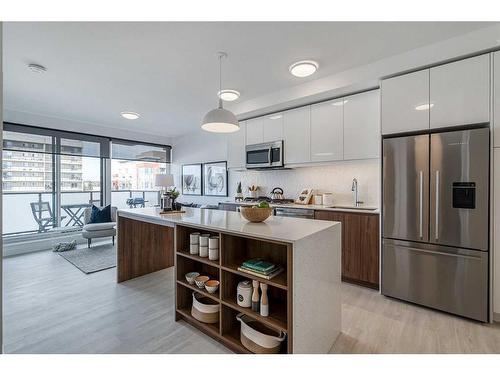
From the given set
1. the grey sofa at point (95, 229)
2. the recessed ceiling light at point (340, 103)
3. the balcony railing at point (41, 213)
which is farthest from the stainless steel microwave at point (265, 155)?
the balcony railing at point (41, 213)

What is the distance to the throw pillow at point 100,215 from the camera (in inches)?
190

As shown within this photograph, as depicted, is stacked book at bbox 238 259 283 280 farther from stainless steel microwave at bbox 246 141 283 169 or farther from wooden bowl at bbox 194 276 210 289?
stainless steel microwave at bbox 246 141 283 169

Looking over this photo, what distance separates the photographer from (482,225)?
208 cm

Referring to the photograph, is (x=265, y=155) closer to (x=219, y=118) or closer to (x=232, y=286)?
(x=219, y=118)

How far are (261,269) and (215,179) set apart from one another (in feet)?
13.6

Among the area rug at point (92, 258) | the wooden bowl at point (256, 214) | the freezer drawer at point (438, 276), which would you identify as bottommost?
the area rug at point (92, 258)

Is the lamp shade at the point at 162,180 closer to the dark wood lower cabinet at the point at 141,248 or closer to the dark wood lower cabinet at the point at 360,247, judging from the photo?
the dark wood lower cabinet at the point at 141,248

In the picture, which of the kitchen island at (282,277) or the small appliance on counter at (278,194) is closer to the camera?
the kitchen island at (282,277)

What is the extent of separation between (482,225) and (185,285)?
2648 mm

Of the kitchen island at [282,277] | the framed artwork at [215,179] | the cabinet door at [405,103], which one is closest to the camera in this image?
the kitchen island at [282,277]

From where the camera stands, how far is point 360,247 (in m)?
2.87

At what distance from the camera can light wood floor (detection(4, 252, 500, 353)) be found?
5.92ft

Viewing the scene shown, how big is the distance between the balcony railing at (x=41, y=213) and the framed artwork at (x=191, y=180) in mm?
1682
